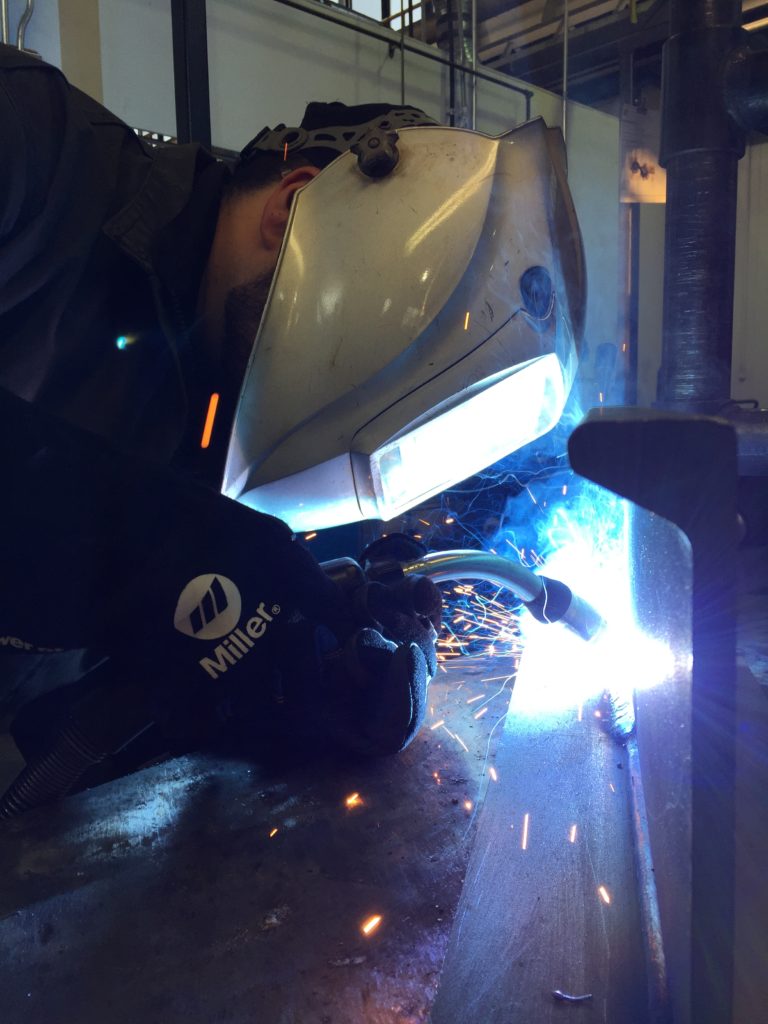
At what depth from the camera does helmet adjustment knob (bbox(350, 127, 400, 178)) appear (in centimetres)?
90

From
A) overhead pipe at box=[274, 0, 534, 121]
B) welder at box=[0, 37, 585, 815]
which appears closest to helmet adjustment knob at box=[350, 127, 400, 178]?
welder at box=[0, 37, 585, 815]

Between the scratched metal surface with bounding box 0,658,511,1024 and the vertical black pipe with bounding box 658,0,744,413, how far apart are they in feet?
4.56

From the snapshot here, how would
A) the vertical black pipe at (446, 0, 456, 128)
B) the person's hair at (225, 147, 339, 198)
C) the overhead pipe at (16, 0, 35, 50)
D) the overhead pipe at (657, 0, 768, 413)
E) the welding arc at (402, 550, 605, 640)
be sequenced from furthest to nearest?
the vertical black pipe at (446, 0, 456, 128), the overhead pipe at (16, 0, 35, 50), the overhead pipe at (657, 0, 768, 413), the welding arc at (402, 550, 605, 640), the person's hair at (225, 147, 339, 198)

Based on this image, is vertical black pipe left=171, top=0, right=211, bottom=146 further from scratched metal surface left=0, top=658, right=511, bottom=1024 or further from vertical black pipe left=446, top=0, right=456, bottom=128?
scratched metal surface left=0, top=658, right=511, bottom=1024

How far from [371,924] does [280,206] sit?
2.76ft

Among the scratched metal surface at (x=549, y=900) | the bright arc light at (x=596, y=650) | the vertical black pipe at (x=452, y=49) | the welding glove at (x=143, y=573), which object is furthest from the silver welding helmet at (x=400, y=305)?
the vertical black pipe at (x=452, y=49)

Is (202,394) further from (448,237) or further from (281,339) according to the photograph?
(448,237)

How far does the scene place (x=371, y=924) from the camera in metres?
0.63

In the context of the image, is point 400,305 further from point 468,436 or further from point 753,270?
point 753,270

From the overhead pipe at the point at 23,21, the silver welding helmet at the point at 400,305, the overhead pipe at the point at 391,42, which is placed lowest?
the silver welding helmet at the point at 400,305

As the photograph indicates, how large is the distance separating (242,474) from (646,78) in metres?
3.49

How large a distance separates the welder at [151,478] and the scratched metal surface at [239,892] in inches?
2.7

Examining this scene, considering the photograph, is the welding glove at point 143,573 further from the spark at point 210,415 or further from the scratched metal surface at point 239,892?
the spark at point 210,415

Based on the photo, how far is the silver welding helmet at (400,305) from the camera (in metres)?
0.89
